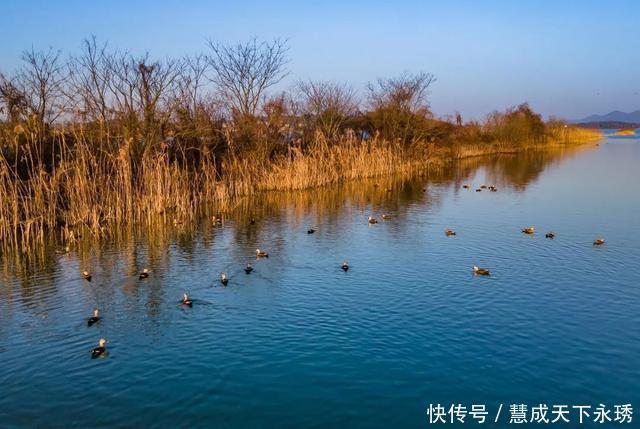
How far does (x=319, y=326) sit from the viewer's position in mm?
9797

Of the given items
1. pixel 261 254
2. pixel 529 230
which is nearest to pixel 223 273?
pixel 261 254

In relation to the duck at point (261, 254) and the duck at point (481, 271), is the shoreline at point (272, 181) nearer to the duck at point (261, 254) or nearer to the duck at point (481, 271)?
the duck at point (261, 254)

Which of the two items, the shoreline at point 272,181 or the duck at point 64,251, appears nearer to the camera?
the duck at point 64,251

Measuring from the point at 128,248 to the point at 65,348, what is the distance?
7.10 m

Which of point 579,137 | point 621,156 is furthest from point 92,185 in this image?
point 579,137

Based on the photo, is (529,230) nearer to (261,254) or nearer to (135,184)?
(261,254)

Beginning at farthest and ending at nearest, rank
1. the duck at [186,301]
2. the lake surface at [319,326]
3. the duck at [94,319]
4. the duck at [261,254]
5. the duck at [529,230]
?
1. the duck at [529,230]
2. the duck at [261,254]
3. the duck at [186,301]
4. the duck at [94,319]
5. the lake surface at [319,326]

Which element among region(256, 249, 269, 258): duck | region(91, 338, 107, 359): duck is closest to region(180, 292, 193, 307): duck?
region(91, 338, 107, 359): duck

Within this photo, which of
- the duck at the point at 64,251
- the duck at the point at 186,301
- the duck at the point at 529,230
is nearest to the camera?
the duck at the point at 186,301

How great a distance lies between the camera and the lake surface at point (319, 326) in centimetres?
731

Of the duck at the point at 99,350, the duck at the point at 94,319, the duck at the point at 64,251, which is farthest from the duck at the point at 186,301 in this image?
the duck at the point at 64,251

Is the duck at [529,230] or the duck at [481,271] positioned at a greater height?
the duck at [529,230]

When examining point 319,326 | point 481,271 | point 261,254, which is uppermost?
point 261,254

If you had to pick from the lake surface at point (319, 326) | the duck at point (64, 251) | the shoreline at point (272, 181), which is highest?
the shoreline at point (272, 181)
